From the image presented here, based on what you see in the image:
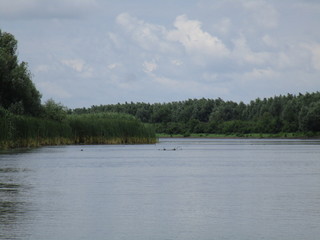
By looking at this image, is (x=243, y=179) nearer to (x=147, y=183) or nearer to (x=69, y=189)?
(x=147, y=183)

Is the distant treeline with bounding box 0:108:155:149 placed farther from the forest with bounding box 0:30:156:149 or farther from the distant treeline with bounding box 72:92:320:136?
the distant treeline with bounding box 72:92:320:136

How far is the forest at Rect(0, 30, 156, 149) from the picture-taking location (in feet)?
214

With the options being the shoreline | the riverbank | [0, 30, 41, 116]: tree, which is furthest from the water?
the shoreline

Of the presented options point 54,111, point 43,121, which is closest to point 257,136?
point 54,111

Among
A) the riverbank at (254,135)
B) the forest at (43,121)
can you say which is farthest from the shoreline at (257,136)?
the forest at (43,121)

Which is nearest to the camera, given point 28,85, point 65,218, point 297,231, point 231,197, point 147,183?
point 297,231

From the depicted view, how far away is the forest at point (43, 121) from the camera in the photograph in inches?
2566

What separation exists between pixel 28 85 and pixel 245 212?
58.4 metres

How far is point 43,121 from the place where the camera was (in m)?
67.2

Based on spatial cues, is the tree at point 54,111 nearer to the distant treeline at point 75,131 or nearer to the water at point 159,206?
the distant treeline at point 75,131

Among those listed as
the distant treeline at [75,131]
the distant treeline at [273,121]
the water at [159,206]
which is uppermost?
the distant treeline at [273,121]

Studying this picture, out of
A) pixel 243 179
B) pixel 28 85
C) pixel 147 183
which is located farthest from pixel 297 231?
pixel 28 85

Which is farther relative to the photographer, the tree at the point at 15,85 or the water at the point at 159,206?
the tree at the point at 15,85

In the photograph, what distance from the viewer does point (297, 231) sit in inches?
607
